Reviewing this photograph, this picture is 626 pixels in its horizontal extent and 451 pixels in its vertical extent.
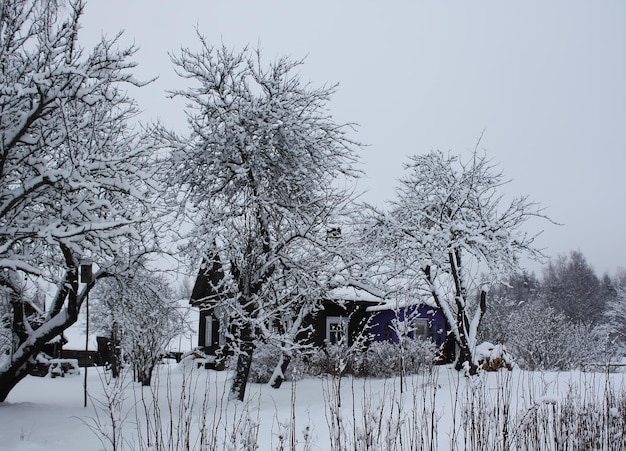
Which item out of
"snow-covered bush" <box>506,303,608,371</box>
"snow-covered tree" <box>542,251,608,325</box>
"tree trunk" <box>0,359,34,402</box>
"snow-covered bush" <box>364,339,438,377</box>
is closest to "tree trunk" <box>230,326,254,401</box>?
"tree trunk" <box>0,359,34,402</box>

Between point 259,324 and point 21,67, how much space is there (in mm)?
6509

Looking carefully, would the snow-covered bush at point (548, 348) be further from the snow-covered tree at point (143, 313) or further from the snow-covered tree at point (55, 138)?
the snow-covered tree at point (55, 138)

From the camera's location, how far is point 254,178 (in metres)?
11.8

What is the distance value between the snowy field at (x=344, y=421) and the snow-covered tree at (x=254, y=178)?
8.98 ft

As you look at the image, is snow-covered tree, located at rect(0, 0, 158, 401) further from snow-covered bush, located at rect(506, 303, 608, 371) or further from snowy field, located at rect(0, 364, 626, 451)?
snow-covered bush, located at rect(506, 303, 608, 371)

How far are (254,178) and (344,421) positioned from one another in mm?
5766

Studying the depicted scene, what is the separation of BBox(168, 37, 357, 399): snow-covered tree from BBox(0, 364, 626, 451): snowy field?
2.74m

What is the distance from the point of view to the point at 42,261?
33.7ft

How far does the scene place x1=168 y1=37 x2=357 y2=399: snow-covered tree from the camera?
11680mm

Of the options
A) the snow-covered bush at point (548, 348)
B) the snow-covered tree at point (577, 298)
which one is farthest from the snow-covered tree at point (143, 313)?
the snow-covered tree at point (577, 298)

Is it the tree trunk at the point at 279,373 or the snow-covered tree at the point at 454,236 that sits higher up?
the snow-covered tree at the point at 454,236

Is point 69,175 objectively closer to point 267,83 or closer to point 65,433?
point 65,433

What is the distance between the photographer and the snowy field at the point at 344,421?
4.20 m

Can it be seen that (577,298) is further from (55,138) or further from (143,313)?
(55,138)
